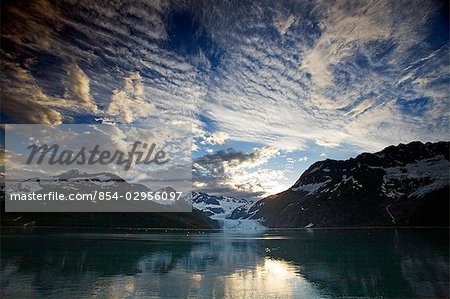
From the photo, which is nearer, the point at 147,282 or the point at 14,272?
the point at 147,282

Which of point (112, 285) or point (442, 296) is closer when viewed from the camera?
point (442, 296)

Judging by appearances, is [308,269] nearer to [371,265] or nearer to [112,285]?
[371,265]

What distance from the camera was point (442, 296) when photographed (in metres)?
39.3

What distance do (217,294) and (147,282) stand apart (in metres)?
12.0

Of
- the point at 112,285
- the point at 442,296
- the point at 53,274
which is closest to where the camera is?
the point at 442,296

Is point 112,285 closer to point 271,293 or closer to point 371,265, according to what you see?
point 271,293

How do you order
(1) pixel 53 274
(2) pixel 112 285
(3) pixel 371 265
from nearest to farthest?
(2) pixel 112 285
(1) pixel 53 274
(3) pixel 371 265

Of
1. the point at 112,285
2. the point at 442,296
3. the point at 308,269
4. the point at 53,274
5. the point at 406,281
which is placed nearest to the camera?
the point at 442,296

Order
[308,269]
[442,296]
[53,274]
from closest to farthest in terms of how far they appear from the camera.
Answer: [442,296] → [53,274] → [308,269]

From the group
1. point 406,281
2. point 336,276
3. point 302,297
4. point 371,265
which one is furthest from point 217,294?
point 371,265

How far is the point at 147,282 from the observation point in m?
47.1

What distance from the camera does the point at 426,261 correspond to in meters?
70.8

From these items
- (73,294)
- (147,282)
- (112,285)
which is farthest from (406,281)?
(73,294)

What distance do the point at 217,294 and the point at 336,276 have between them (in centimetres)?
2403
